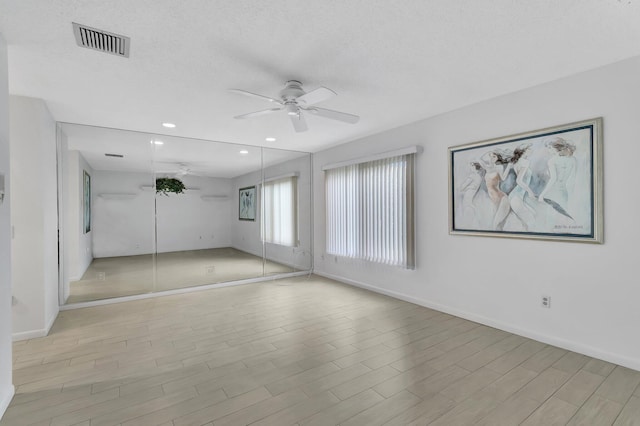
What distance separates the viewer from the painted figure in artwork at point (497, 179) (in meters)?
3.15

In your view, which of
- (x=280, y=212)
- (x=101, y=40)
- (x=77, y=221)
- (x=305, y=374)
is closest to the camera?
(x=101, y=40)

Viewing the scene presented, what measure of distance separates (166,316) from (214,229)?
1.81 m

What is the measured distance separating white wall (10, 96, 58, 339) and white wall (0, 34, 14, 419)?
1316 millimetres

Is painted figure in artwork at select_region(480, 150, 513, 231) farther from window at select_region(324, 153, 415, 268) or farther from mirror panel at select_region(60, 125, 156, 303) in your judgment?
mirror panel at select_region(60, 125, 156, 303)

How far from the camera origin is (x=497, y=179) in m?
3.22

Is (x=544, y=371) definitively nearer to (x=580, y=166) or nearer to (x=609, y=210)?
(x=609, y=210)

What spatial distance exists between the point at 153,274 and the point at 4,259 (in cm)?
286

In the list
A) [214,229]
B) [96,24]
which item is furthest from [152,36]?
[214,229]

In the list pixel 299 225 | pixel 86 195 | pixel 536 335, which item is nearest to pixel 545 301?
pixel 536 335

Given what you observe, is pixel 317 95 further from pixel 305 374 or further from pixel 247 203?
pixel 247 203

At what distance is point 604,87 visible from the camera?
2.54 meters

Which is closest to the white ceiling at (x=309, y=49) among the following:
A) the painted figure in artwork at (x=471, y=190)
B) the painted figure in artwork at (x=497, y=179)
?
the painted figure in artwork at (x=497, y=179)

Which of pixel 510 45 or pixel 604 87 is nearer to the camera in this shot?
pixel 510 45

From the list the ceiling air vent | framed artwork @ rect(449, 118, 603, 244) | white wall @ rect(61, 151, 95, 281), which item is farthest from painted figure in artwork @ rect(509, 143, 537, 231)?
white wall @ rect(61, 151, 95, 281)
